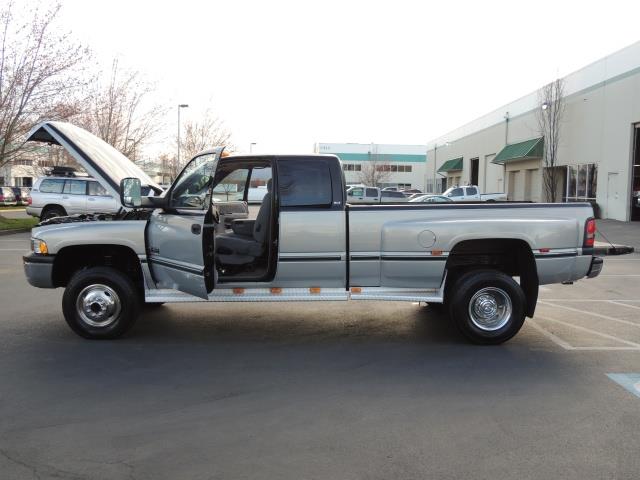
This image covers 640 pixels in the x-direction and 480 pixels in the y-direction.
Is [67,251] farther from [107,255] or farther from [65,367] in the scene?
[65,367]

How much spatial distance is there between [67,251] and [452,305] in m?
4.27

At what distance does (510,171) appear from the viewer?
41.6 meters

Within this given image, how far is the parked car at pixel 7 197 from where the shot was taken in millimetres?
39431

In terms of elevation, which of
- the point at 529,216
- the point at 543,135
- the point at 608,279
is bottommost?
the point at 608,279

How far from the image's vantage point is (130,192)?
233 inches

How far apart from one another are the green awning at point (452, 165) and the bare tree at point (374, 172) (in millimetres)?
19726

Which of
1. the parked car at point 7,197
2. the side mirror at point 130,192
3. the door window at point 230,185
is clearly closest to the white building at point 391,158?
the parked car at point 7,197

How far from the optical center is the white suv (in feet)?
66.5

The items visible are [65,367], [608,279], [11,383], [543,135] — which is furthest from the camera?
[543,135]

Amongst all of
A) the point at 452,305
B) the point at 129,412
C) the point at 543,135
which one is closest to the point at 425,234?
the point at 452,305

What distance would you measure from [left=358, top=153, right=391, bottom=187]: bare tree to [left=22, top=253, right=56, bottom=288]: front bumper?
73.5 m

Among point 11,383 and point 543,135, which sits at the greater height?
point 543,135

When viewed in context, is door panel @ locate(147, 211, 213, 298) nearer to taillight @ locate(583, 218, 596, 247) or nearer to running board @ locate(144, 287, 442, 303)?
running board @ locate(144, 287, 442, 303)

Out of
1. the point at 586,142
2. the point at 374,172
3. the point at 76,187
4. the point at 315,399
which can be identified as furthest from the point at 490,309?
the point at 374,172
